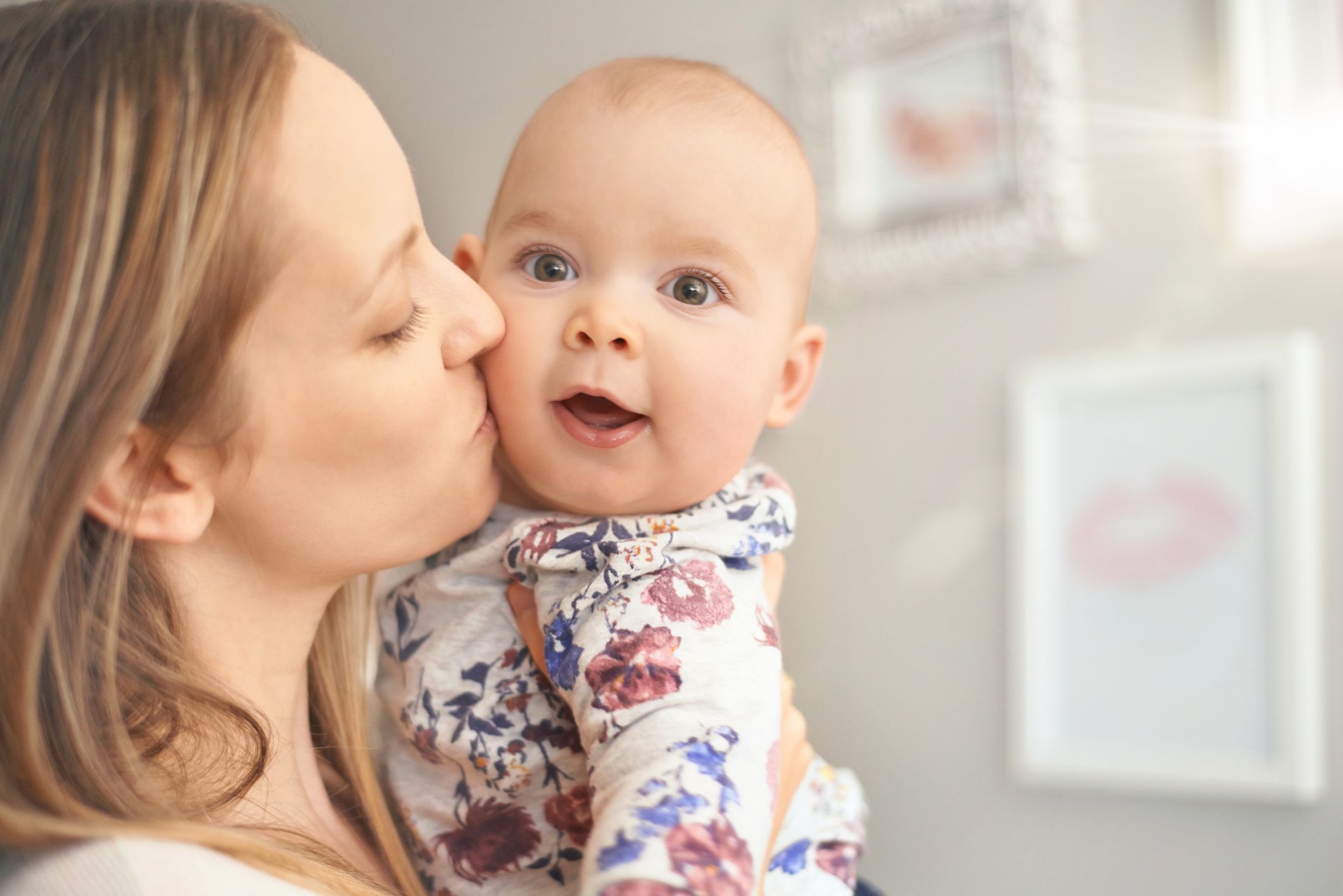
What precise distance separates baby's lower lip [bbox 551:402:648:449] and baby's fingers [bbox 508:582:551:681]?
147 mm

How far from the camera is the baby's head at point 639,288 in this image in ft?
3.01

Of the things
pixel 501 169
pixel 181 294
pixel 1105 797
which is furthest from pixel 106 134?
pixel 501 169

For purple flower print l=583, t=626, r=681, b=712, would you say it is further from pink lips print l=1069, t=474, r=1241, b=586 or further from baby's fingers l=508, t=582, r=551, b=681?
pink lips print l=1069, t=474, r=1241, b=586

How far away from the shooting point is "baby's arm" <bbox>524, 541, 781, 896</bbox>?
67 centimetres

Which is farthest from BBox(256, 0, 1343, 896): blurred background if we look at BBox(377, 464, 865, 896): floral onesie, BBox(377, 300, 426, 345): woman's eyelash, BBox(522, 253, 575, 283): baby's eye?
BBox(377, 300, 426, 345): woman's eyelash

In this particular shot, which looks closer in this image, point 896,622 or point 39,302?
point 39,302

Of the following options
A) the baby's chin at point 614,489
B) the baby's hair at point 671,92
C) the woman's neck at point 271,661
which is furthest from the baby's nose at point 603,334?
the woman's neck at point 271,661

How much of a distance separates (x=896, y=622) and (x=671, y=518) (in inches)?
55.4

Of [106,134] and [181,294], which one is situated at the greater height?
[106,134]

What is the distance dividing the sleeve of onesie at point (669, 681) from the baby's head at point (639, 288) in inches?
2.2

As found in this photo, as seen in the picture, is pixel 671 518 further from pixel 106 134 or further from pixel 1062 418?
pixel 1062 418

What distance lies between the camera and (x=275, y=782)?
0.95m

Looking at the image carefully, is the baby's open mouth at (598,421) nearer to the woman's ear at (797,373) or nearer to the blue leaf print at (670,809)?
the woman's ear at (797,373)

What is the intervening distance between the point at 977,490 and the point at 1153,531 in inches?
12.9
